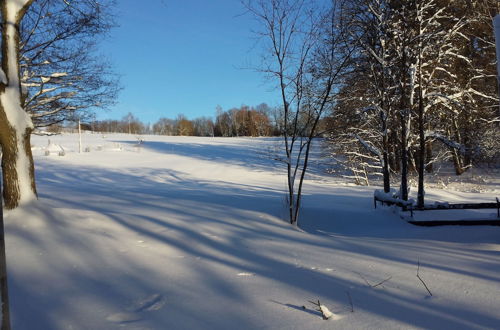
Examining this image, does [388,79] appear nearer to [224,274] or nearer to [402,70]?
[402,70]

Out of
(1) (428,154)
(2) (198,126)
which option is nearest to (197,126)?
(2) (198,126)

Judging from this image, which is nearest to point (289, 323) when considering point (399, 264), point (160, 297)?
point (160, 297)

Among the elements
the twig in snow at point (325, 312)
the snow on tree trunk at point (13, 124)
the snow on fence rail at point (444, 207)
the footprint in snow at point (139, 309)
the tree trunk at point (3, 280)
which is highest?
the snow on tree trunk at point (13, 124)

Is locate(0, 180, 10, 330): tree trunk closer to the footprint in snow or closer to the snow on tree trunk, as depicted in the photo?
the footprint in snow

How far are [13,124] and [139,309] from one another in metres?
4.54

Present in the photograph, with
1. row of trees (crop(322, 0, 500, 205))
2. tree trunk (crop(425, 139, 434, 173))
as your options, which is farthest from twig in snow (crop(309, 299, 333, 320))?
tree trunk (crop(425, 139, 434, 173))

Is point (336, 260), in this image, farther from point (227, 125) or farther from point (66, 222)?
point (227, 125)

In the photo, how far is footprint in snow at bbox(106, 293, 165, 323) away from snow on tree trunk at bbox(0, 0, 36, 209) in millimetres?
3943

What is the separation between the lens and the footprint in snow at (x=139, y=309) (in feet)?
8.73

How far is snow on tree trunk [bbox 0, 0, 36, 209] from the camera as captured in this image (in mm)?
5305

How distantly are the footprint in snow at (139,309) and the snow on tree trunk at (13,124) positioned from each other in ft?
12.9

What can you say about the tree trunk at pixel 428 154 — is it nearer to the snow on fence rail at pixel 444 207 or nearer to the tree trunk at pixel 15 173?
the snow on fence rail at pixel 444 207

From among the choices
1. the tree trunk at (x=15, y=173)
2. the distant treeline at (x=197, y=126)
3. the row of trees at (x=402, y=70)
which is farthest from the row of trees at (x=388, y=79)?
the distant treeline at (x=197, y=126)

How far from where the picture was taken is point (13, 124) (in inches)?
212
